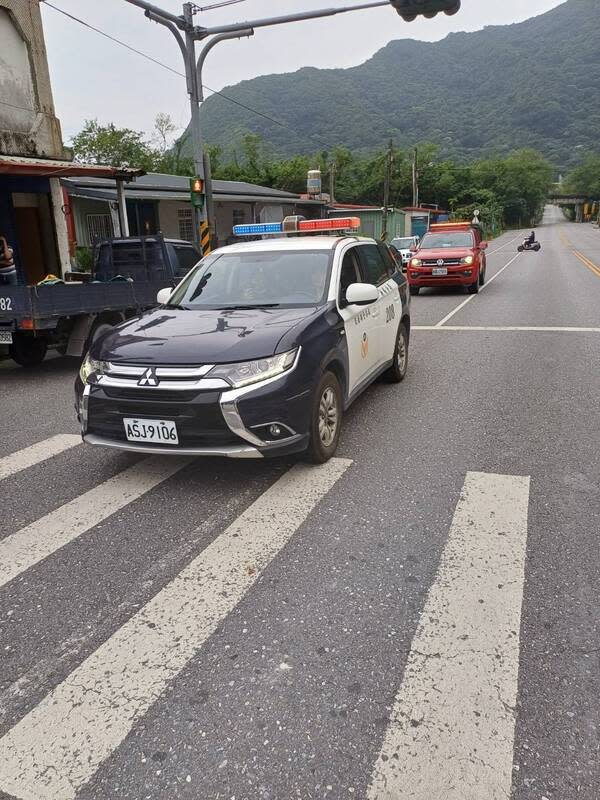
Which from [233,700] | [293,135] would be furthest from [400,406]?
[293,135]

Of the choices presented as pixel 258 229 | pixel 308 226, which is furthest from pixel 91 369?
pixel 258 229

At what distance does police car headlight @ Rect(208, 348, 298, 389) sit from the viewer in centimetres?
410

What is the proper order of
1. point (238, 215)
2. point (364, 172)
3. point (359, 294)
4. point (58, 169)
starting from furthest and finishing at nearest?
point (364, 172) < point (238, 215) < point (58, 169) < point (359, 294)

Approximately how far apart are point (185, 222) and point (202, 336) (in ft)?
87.9

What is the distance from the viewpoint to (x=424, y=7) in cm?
1048

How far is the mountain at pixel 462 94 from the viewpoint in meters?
99.4

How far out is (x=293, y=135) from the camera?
8800 cm

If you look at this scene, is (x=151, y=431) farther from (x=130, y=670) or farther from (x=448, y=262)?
(x=448, y=262)

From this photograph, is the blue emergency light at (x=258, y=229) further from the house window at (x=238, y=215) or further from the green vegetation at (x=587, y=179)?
the green vegetation at (x=587, y=179)

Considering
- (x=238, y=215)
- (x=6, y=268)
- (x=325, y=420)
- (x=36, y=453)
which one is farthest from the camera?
(x=238, y=215)

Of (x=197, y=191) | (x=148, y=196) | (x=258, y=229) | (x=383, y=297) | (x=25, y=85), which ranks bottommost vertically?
(x=383, y=297)

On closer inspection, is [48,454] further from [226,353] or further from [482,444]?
[482,444]

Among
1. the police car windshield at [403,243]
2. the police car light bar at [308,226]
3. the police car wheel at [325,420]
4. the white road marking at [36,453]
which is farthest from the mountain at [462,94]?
the police car wheel at [325,420]

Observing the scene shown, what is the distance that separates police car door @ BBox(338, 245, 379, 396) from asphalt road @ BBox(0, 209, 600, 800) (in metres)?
0.59
